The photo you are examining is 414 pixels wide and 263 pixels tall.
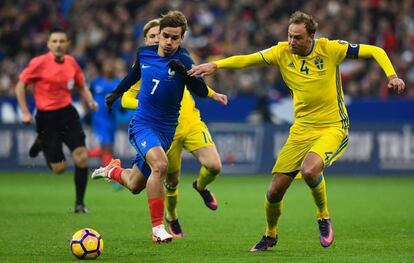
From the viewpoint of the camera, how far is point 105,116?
2092 cm

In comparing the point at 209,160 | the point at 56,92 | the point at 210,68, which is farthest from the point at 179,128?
the point at 56,92

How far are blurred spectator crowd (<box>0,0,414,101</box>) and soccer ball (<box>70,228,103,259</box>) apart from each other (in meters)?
15.7

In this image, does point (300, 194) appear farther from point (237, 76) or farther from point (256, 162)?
Answer: point (237, 76)

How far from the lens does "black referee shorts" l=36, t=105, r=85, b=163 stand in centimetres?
1467

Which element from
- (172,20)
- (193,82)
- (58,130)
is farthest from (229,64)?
(58,130)

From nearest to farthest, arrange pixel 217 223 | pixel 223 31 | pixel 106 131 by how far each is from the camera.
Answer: pixel 217 223
pixel 106 131
pixel 223 31

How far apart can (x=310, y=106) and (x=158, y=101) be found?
1.61m

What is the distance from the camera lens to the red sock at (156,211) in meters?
10.2

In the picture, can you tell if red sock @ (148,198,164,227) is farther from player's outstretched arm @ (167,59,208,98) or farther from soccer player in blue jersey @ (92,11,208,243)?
player's outstretched arm @ (167,59,208,98)

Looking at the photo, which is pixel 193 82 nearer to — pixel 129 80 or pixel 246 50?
pixel 129 80

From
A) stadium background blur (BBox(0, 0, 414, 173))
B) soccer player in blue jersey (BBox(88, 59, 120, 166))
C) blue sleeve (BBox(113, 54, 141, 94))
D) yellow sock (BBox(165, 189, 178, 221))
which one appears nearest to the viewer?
blue sleeve (BBox(113, 54, 141, 94))

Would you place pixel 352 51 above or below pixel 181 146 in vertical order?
above

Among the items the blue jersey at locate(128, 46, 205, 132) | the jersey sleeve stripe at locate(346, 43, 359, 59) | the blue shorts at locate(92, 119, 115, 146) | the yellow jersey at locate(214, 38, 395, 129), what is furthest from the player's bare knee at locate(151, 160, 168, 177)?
the blue shorts at locate(92, 119, 115, 146)

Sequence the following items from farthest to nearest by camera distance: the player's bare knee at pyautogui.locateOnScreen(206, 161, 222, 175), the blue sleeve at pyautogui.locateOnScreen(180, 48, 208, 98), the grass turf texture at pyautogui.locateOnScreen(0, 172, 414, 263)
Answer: the player's bare knee at pyautogui.locateOnScreen(206, 161, 222, 175) → the blue sleeve at pyautogui.locateOnScreen(180, 48, 208, 98) → the grass turf texture at pyautogui.locateOnScreen(0, 172, 414, 263)
